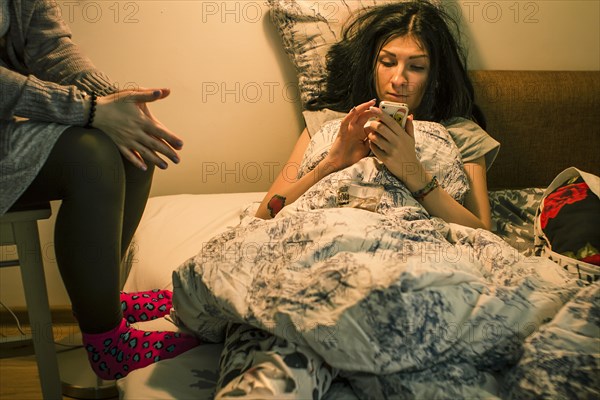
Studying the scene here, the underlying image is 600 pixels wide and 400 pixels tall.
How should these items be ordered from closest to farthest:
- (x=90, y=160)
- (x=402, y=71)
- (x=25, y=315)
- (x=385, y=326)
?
(x=385, y=326)
(x=90, y=160)
(x=402, y=71)
(x=25, y=315)

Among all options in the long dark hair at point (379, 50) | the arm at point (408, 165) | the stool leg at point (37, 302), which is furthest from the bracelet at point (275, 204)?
the stool leg at point (37, 302)

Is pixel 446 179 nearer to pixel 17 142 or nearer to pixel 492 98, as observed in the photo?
pixel 492 98

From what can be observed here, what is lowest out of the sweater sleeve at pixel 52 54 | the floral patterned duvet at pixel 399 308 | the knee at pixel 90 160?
the floral patterned duvet at pixel 399 308

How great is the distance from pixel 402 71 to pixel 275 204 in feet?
1.53

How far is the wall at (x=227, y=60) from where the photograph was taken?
1.58 m

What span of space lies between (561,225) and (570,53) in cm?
95

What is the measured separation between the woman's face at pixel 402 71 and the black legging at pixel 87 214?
0.72m

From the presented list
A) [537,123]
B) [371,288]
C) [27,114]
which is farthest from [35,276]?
[537,123]

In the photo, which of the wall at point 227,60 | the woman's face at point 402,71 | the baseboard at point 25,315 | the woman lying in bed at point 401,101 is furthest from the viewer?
the baseboard at point 25,315

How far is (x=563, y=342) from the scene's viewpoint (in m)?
0.74

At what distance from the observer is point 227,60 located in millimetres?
1657

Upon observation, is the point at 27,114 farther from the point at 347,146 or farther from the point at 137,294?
the point at 347,146

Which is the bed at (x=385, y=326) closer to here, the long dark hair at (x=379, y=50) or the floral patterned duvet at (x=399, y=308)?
the floral patterned duvet at (x=399, y=308)

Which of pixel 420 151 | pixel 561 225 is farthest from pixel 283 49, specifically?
pixel 561 225
